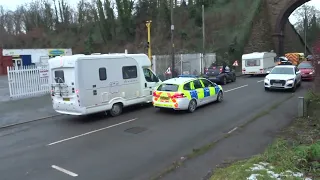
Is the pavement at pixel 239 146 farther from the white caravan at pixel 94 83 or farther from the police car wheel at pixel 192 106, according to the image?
the white caravan at pixel 94 83

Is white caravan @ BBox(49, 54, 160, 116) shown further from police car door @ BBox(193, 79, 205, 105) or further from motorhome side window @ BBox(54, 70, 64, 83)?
police car door @ BBox(193, 79, 205, 105)

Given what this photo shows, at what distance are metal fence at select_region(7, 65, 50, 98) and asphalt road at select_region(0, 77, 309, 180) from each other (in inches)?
262

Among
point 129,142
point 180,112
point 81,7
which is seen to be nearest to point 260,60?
point 180,112

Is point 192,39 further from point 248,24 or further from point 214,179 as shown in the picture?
point 214,179

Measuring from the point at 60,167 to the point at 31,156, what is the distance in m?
1.48

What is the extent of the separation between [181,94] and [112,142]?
4536 millimetres

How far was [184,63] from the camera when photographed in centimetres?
3072

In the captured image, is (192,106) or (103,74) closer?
(103,74)

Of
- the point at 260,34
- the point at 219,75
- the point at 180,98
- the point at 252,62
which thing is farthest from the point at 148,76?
the point at 260,34

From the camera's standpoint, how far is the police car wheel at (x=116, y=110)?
12.9m

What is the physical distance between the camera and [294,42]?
55.1 m

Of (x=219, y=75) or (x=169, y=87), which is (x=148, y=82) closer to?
(x=169, y=87)

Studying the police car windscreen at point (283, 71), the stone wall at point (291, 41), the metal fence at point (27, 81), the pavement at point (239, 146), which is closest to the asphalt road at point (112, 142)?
the pavement at point (239, 146)

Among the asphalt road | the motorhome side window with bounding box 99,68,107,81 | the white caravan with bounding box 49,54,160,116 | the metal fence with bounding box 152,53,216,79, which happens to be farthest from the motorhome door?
the metal fence with bounding box 152,53,216,79
